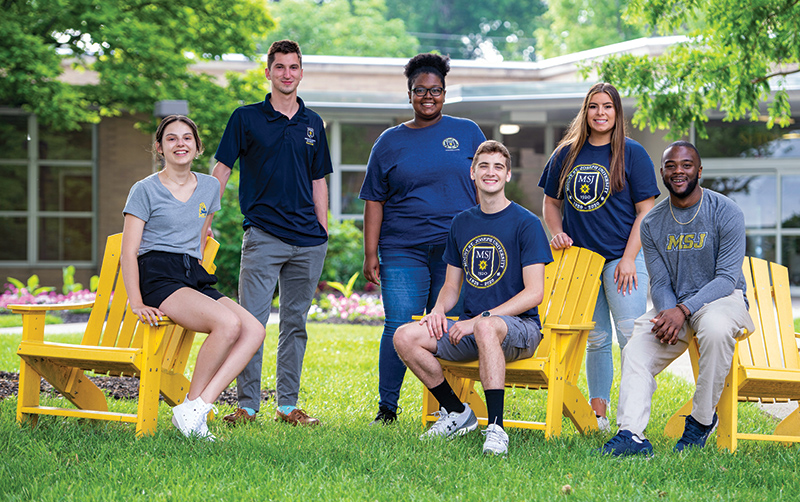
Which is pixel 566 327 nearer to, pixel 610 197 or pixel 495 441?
pixel 495 441

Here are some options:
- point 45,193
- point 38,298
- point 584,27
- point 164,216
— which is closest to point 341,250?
point 38,298

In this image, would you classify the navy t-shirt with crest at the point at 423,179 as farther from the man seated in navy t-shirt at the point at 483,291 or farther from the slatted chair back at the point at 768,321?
the slatted chair back at the point at 768,321

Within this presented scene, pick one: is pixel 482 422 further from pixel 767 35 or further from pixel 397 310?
pixel 767 35

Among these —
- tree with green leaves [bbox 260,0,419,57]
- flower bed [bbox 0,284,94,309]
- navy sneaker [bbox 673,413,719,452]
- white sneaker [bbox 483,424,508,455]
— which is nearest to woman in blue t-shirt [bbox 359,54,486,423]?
white sneaker [bbox 483,424,508,455]

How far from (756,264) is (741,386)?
1049 mm

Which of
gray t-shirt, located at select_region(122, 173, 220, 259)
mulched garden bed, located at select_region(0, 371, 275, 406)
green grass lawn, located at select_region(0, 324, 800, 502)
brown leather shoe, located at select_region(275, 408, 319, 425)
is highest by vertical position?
gray t-shirt, located at select_region(122, 173, 220, 259)

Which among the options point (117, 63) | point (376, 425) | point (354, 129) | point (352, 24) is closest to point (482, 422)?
point (376, 425)

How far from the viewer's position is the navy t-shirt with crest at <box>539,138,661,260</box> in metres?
4.61

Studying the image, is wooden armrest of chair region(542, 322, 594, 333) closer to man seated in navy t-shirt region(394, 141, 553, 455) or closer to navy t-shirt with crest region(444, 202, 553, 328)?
man seated in navy t-shirt region(394, 141, 553, 455)

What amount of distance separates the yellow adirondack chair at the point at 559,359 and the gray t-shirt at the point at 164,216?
63.0 inches

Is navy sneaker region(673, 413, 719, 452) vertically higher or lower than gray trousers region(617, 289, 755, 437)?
lower

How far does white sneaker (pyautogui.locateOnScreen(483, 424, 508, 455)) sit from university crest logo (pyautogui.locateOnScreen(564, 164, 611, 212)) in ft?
4.65

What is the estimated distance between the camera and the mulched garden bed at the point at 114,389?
A: 5844mm

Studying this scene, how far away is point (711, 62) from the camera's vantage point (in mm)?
7359
